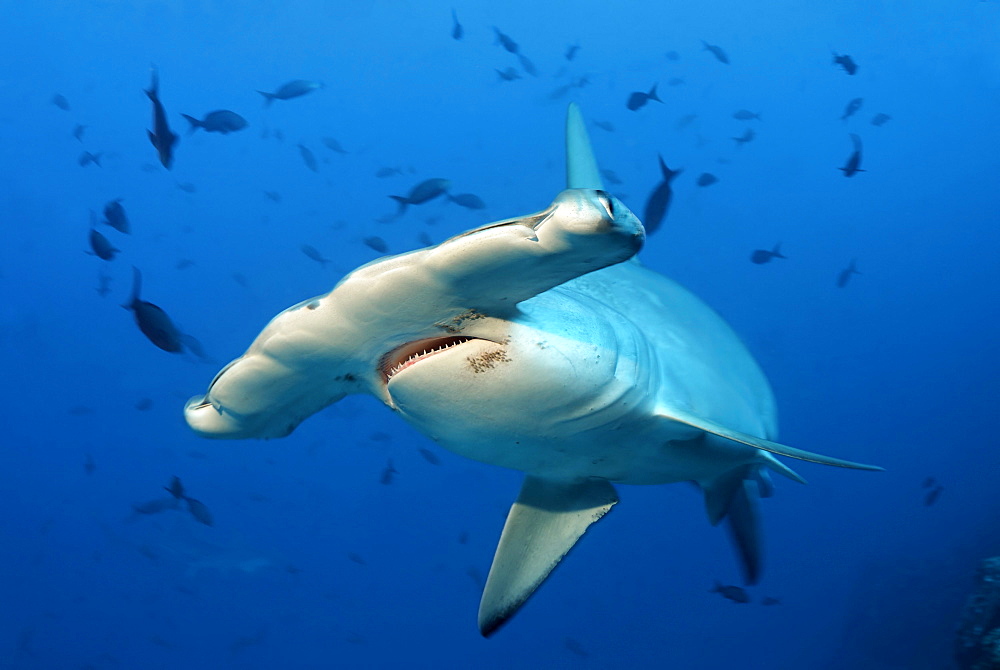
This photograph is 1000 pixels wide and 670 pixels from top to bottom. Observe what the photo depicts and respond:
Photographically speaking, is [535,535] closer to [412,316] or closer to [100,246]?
[412,316]

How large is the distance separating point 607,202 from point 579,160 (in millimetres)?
1900

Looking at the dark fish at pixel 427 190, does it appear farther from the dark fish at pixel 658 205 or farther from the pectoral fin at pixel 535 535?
the pectoral fin at pixel 535 535

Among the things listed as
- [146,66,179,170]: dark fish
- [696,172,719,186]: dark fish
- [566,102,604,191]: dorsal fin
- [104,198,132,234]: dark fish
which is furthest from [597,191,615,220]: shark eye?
[696,172,719,186]: dark fish

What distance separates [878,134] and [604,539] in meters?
28.0

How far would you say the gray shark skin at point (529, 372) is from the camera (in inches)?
48.6

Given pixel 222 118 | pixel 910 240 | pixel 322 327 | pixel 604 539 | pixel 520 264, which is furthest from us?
pixel 910 240

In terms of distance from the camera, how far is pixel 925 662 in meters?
15.0

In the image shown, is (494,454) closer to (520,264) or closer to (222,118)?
(520,264)

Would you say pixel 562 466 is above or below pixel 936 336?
above

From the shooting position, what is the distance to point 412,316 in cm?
139

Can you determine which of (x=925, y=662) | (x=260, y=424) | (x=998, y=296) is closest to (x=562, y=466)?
(x=260, y=424)

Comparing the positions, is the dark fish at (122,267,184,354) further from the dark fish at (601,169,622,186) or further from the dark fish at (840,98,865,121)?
the dark fish at (840,98,865,121)

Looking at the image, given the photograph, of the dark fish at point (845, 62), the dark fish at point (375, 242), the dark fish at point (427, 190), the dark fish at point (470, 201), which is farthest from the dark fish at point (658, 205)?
the dark fish at point (845, 62)

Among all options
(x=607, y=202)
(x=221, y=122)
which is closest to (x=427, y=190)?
(x=221, y=122)
